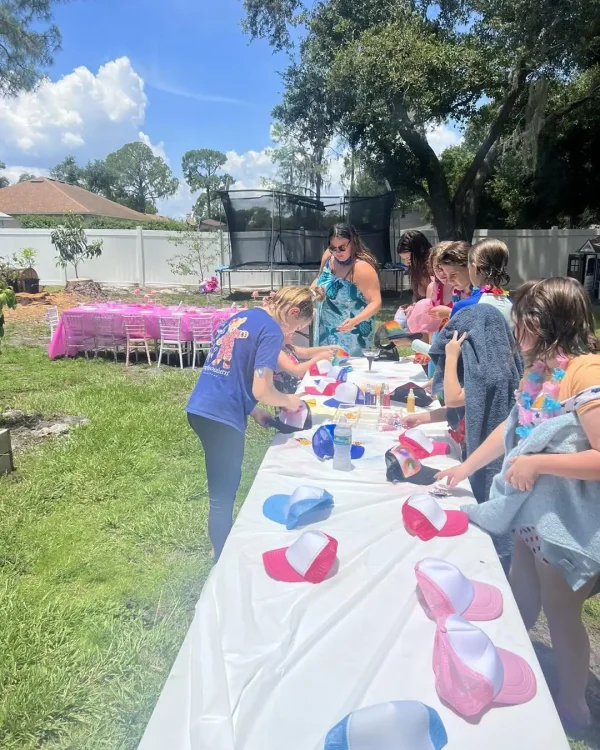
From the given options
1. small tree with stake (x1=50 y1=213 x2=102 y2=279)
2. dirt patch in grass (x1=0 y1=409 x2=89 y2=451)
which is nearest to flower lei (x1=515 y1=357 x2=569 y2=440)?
dirt patch in grass (x1=0 y1=409 x2=89 y2=451)

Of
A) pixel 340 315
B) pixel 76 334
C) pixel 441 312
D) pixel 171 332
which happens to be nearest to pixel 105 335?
pixel 76 334

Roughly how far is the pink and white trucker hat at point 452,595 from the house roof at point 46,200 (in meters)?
38.4

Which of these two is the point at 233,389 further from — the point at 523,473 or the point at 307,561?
the point at 523,473

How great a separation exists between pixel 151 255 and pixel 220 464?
17.2 meters

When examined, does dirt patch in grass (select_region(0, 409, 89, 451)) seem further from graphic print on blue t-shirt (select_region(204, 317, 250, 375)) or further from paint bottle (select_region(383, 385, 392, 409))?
paint bottle (select_region(383, 385, 392, 409))

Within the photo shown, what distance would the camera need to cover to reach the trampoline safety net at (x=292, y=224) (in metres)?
13.9

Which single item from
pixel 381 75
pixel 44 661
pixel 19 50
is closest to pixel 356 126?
pixel 381 75

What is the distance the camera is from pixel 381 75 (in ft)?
31.8

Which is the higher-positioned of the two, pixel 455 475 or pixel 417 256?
pixel 417 256

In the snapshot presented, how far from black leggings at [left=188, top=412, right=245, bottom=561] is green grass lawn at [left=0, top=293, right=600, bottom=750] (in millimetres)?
467

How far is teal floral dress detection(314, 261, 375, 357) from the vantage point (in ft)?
12.8

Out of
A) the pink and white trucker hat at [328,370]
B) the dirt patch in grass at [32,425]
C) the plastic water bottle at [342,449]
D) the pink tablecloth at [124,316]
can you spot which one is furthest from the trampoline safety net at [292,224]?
the plastic water bottle at [342,449]

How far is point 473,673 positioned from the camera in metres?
1.03

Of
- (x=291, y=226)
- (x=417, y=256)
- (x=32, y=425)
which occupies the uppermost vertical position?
(x=291, y=226)
